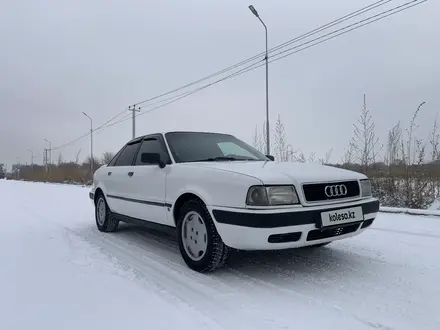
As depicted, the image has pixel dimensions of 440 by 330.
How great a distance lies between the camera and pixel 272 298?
2.77 metres

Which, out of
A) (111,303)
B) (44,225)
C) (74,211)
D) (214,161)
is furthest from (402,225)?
(74,211)

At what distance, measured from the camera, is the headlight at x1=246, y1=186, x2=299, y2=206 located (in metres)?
2.95

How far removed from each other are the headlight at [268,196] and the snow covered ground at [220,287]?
0.72m

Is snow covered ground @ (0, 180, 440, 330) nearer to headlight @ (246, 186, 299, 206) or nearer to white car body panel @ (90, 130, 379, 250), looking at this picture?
white car body panel @ (90, 130, 379, 250)

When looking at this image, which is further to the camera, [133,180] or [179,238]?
[133,180]

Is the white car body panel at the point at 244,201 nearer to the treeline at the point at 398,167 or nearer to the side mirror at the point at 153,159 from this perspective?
the side mirror at the point at 153,159

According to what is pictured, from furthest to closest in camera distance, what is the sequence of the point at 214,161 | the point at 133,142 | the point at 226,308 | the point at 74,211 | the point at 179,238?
the point at 74,211, the point at 133,142, the point at 214,161, the point at 179,238, the point at 226,308

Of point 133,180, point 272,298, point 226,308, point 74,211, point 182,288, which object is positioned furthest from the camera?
point 74,211

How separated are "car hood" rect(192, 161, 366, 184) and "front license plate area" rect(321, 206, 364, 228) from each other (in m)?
0.29

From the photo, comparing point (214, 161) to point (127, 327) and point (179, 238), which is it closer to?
point (179, 238)

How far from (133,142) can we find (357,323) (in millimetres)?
4027

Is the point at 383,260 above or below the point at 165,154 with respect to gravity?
below

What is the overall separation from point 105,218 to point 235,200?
3.24 meters

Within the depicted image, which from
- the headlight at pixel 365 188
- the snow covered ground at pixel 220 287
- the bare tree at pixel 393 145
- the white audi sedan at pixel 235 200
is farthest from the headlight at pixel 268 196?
the bare tree at pixel 393 145
